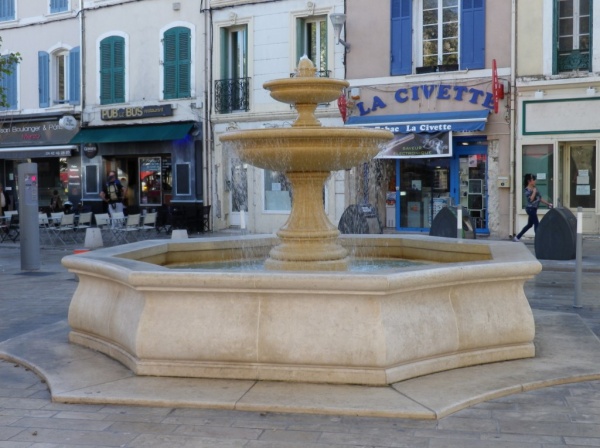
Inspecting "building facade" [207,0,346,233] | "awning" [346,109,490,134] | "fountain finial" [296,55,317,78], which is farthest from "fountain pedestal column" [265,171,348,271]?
"building facade" [207,0,346,233]

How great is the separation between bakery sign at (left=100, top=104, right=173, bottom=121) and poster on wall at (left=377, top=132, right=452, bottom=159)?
7135 millimetres

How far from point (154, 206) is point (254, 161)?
1806 centimetres

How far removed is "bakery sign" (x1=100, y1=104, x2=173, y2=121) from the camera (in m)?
24.2

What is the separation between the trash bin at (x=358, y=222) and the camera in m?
16.8

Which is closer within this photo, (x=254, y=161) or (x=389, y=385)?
(x=389, y=385)

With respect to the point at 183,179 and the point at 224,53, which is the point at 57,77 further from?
the point at 224,53

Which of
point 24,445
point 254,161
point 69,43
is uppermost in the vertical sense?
point 69,43

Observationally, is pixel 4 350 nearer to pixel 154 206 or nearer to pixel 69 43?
pixel 154 206

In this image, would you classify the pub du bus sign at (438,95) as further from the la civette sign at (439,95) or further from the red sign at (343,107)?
the red sign at (343,107)

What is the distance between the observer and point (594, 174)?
62.4 feet

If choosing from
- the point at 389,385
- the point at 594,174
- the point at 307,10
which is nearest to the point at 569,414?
the point at 389,385

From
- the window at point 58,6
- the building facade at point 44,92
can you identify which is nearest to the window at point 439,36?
the building facade at point 44,92

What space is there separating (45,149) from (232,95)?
22.5 feet

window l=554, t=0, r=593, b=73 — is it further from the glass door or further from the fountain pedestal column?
the fountain pedestal column
